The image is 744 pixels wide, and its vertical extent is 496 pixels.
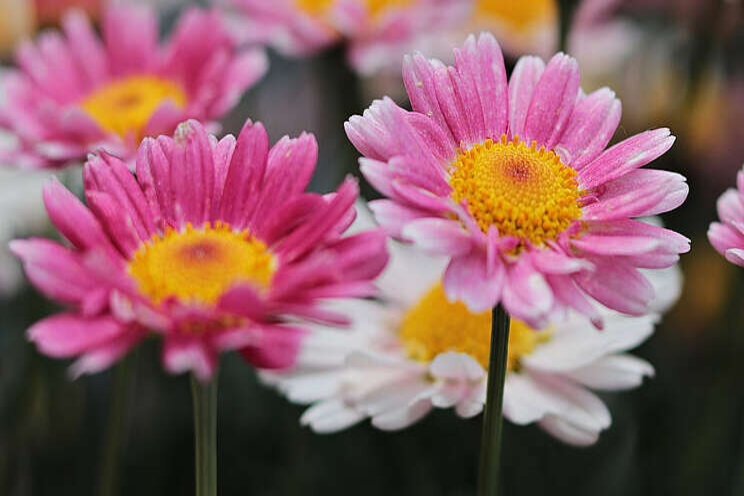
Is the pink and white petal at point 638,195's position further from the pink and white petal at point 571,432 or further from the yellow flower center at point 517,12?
the yellow flower center at point 517,12

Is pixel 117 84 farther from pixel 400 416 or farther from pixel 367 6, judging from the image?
pixel 400 416

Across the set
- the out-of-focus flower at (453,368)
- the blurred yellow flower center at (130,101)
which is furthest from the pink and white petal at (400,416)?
the blurred yellow flower center at (130,101)

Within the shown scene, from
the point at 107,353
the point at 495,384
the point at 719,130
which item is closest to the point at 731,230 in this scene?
the point at 495,384

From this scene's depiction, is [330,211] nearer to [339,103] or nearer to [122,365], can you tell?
[122,365]

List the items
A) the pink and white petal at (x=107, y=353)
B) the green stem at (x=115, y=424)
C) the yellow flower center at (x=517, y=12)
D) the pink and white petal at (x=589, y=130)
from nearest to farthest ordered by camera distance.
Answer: the pink and white petal at (x=107, y=353), the pink and white petal at (x=589, y=130), the green stem at (x=115, y=424), the yellow flower center at (x=517, y=12)

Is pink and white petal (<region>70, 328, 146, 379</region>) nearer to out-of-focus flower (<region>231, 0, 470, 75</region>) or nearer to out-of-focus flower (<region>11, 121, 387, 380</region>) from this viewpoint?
out-of-focus flower (<region>11, 121, 387, 380</region>)
